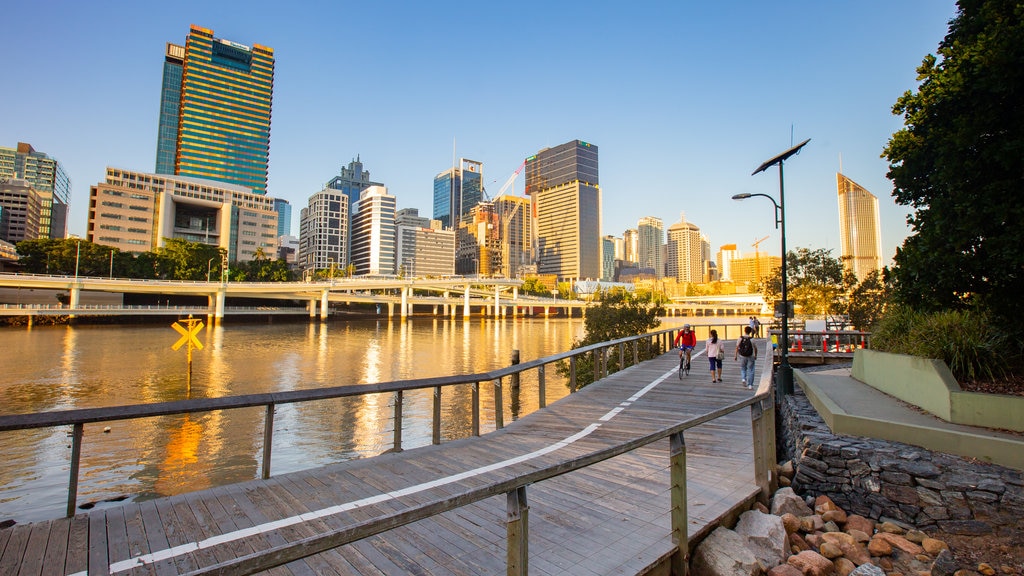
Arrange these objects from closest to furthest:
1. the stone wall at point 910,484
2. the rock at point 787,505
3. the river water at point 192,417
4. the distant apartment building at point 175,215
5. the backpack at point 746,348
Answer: the stone wall at point 910,484
the rock at point 787,505
the river water at point 192,417
the backpack at point 746,348
the distant apartment building at point 175,215

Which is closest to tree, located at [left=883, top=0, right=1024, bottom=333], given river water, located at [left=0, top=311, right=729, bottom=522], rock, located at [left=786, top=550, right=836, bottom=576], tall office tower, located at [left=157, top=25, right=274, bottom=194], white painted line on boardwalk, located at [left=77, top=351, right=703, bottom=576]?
rock, located at [left=786, top=550, right=836, bottom=576]

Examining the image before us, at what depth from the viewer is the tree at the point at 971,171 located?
658cm

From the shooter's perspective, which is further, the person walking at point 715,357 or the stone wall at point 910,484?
the person walking at point 715,357

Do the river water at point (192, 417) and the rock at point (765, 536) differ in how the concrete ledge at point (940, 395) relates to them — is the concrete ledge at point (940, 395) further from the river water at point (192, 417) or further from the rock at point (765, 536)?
the river water at point (192, 417)

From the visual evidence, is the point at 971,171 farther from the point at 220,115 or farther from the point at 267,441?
the point at 220,115

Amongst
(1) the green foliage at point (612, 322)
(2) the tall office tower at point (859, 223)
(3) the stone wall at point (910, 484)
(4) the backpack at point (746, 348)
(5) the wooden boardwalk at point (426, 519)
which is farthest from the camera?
(2) the tall office tower at point (859, 223)

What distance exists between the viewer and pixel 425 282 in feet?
362

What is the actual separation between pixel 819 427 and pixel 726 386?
15.2 ft

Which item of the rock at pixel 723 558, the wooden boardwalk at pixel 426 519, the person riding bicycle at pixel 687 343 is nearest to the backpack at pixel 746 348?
the person riding bicycle at pixel 687 343

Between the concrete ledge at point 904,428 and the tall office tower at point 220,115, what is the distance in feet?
664

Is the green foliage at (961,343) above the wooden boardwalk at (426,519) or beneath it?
above

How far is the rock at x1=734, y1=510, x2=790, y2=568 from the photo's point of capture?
16.0ft

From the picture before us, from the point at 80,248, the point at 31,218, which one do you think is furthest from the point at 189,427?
the point at 31,218

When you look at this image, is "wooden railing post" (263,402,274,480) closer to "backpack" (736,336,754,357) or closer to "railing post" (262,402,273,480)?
"railing post" (262,402,273,480)
